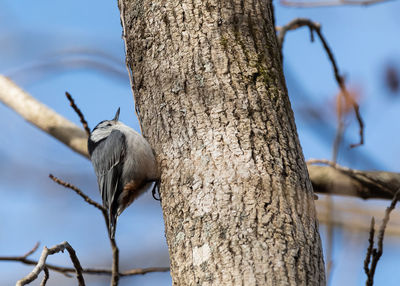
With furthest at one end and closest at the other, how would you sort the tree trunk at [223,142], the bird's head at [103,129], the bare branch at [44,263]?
the bird's head at [103,129], the tree trunk at [223,142], the bare branch at [44,263]

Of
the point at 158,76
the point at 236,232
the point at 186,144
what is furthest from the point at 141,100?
the point at 236,232

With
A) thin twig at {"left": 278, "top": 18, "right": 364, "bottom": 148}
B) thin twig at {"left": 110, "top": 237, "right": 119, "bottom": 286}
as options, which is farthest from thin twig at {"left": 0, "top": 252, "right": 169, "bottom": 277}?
thin twig at {"left": 278, "top": 18, "right": 364, "bottom": 148}

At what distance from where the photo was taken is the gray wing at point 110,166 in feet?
8.80

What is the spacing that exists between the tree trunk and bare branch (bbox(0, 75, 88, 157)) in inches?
39.6

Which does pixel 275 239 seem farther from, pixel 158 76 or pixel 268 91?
pixel 158 76

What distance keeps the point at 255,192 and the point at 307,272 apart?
280 mm

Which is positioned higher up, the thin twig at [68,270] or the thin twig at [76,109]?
the thin twig at [76,109]

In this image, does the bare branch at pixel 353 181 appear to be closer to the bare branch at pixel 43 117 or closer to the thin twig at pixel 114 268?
the thin twig at pixel 114 268

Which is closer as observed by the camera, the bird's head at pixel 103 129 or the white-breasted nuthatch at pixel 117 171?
the white-breasted nuthatch at pixel 117 171

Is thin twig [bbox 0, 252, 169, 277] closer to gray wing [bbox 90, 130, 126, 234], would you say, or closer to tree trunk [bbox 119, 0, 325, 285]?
gray wing [bbox 90, 130, 126, 234]

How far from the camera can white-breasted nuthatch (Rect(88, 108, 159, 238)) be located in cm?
252

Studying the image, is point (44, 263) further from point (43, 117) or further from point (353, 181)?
point (43, 117)

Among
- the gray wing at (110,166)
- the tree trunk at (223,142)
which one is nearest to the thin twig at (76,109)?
the gray wing at (110,166)

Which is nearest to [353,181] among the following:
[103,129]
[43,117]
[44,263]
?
[103,129]
